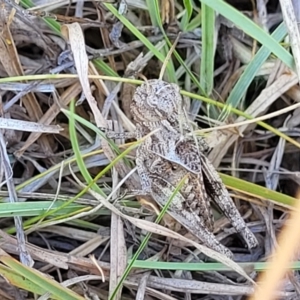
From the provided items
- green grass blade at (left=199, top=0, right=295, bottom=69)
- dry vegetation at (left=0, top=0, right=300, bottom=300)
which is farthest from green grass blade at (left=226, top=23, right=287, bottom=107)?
green grass blade at (left=199, top=0, right=295, bottom=69)

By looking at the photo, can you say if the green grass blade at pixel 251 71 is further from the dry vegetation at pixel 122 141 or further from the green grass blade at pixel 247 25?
the green grass blade at pixel 247 25

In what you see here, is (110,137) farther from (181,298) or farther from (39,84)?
(181,298)

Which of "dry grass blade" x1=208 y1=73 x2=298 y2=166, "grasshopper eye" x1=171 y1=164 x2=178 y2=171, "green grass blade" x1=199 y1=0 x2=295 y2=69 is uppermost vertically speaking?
"green grass blade" x1=199 y1=0 x2=295 y2=69

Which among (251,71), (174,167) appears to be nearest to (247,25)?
(251,71)

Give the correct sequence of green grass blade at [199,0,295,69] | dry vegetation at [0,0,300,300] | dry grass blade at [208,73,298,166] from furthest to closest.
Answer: dry grass blade at [208,73,298,166]
dry vegetation at [0,0,300,300]
green grass blade at [199,0,295,69]

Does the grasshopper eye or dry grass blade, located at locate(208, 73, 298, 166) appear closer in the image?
the grasshopper eye

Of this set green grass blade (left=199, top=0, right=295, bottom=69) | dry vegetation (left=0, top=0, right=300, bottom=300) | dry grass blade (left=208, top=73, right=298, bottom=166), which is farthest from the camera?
dry grass blade (left=208, top=73, right=298, bottom=166)

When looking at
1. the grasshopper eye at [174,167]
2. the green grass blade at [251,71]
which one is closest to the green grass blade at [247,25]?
the green grass blade at [251,71]

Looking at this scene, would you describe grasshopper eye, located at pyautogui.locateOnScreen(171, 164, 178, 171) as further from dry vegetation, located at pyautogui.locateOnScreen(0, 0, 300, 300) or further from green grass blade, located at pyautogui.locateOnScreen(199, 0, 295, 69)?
green grass blade, located at pyautogui.locateOnScreen(199, 0, 295, 69)

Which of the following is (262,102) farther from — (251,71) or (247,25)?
(247,25)
